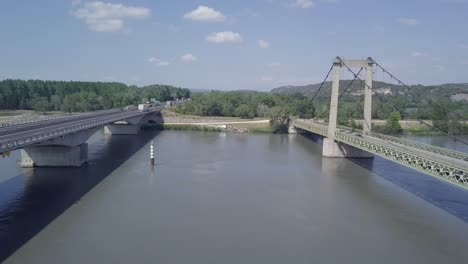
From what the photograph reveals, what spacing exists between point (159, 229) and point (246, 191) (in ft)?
26.2

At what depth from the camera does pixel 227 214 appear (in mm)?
19047

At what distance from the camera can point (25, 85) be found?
86812 millimetres

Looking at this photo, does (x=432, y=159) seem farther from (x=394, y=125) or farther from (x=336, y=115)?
(x=394, y=125)

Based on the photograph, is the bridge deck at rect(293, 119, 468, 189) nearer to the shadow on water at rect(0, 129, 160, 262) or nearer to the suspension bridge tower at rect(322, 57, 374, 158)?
the suspension bridge tower at rect(322, 57, 374, 158)

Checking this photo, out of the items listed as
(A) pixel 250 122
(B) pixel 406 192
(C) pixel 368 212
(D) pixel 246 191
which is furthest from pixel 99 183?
(A) pixel 250 122

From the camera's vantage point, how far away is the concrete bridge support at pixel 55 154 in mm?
27750

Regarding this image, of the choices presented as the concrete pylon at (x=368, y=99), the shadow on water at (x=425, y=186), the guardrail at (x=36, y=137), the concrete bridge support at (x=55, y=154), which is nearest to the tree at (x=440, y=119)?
the concrete pylon at (x=368, y=99)

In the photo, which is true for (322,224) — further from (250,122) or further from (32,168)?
(250,122)

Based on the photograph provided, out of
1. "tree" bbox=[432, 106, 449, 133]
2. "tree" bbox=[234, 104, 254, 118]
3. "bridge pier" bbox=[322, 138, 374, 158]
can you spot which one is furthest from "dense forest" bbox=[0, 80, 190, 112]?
"tree" bbox=[432, 106, 449, 133]

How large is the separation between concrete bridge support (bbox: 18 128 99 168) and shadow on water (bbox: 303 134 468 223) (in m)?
22.5

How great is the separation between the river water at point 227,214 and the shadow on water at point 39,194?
6cm

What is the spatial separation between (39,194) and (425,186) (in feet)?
76.4

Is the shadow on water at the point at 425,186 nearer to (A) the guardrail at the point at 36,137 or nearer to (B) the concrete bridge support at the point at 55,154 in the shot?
(A) the guardrail at the point at 36,137

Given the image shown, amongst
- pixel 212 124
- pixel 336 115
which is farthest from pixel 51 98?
pixel 336 115
